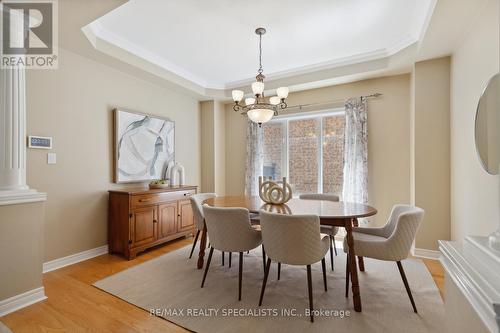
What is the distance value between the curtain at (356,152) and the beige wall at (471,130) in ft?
3.42

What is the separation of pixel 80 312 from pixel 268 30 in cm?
324

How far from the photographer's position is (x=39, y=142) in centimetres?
256

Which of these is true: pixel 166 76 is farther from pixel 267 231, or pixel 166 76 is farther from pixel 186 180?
pixel 267 231

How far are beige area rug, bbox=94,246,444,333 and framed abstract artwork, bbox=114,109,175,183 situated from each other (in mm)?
1354

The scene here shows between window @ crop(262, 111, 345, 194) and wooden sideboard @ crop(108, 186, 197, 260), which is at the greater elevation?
window @ crop(262, 111, 345, 194)

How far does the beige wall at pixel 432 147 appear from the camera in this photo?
9.54ft

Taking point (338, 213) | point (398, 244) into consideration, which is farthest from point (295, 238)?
point (398, 244)

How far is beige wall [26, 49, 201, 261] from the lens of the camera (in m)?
2.60

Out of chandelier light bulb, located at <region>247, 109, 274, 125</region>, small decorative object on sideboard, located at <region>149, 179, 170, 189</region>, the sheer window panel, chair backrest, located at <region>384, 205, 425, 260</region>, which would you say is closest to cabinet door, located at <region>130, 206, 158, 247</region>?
small decorative object on sideboard, located at <region>149, 179, 170, 189</region>

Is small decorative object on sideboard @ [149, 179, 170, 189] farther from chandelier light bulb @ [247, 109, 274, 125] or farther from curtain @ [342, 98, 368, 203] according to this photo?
curtain @ [342, 98, 368, 203]

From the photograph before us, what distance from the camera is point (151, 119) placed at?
3.73 m

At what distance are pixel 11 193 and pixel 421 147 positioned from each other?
431 centimetres

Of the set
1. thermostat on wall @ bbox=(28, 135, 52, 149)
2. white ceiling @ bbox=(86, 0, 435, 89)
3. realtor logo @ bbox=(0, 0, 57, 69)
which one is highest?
white ceiling @ bbox=(86, 0, 435, 89)

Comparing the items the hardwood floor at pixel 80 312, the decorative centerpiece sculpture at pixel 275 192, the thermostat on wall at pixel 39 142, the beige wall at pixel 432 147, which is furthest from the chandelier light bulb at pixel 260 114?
the thermostat on wall at pixel 39 142
